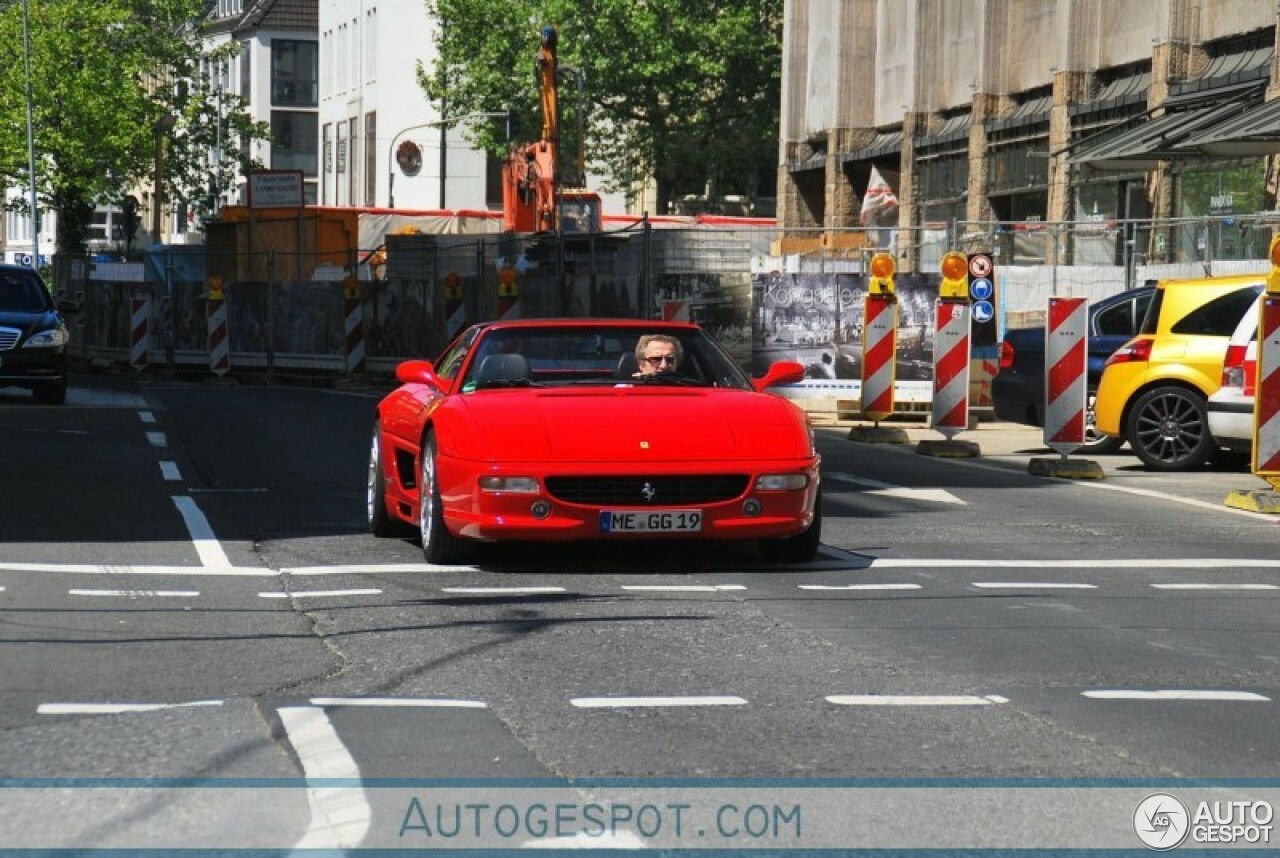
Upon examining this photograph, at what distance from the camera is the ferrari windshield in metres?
12.6

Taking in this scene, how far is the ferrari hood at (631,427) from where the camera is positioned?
11.6 meters

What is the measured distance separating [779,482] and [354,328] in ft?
93.9

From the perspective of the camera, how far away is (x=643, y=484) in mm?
11523

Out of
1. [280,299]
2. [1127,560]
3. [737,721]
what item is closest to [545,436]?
[1127,560]

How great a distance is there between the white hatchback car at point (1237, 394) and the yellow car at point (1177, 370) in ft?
1.19

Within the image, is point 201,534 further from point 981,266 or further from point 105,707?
point 981,266

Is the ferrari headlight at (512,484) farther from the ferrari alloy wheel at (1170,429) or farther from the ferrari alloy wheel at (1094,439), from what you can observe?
the ferrari alloy wheel at (1094,439)

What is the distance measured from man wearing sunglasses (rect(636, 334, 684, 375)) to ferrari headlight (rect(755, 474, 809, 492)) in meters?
1.27

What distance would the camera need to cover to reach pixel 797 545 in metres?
12.2

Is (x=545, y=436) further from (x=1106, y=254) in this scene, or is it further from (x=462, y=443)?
(x=1106, y=254)

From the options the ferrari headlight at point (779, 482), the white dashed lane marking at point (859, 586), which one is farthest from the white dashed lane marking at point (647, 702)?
the ferrari headlight at point (779, 482)

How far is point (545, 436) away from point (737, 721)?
4373mm

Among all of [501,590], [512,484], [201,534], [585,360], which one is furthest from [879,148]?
[501,590]

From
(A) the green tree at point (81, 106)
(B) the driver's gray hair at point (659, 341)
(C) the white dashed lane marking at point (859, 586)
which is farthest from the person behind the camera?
(A) the green tree at point (81, 106)
